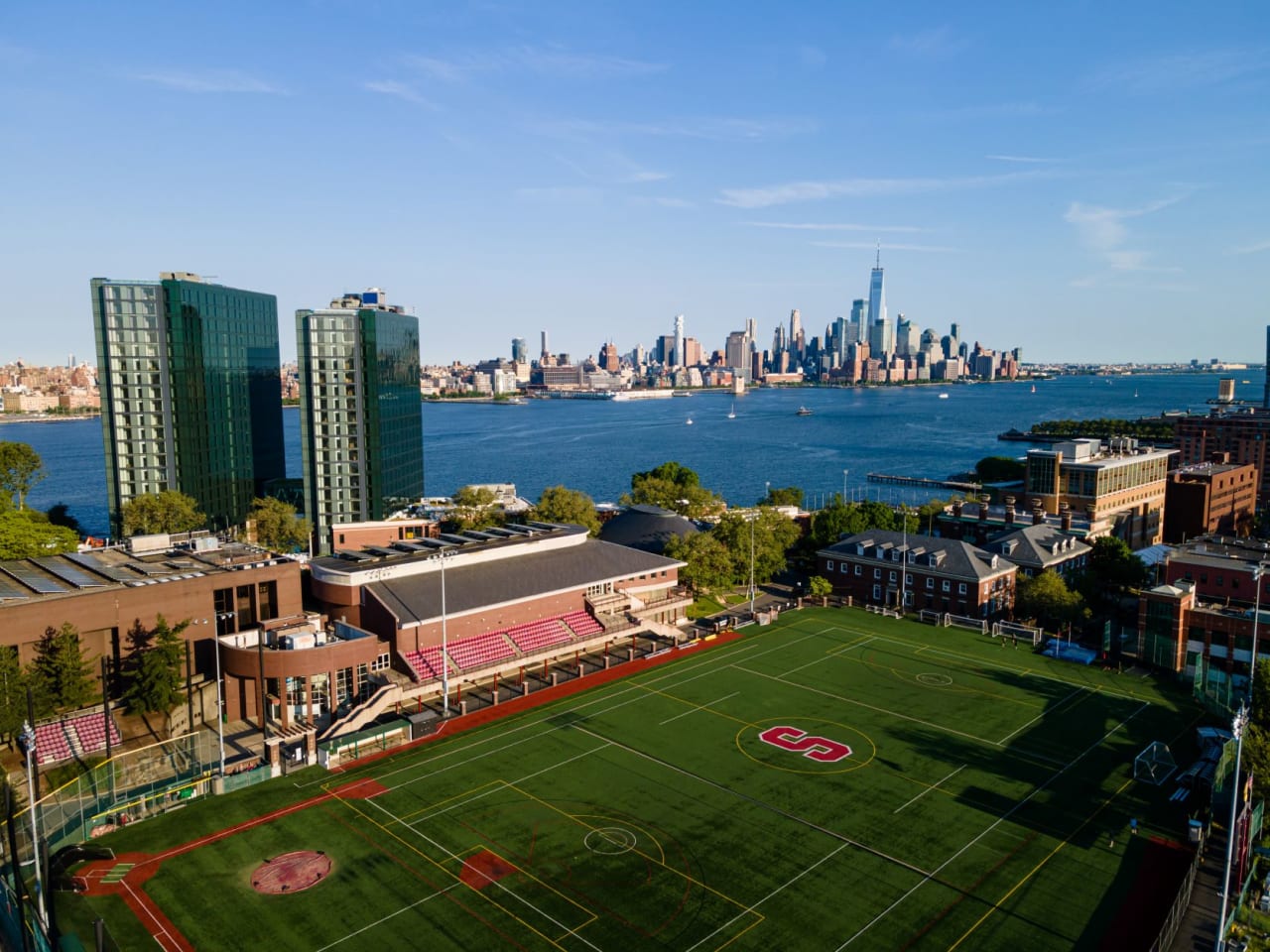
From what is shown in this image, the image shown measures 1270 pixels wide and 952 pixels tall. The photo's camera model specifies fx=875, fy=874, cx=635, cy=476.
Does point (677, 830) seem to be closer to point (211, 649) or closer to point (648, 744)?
point (648, 744)

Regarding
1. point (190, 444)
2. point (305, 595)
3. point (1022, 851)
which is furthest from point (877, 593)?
point (190, 444)

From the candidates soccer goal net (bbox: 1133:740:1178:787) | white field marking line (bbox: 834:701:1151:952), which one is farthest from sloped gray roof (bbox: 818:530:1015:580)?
soccer goal net (bbox: 1133:740:1178:787)

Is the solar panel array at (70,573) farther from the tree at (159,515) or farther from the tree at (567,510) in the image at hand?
the tree at (567,510)

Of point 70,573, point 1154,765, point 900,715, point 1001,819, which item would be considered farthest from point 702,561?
point 70,573

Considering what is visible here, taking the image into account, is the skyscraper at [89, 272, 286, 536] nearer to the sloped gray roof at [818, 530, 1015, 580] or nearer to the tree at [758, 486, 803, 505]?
the tree at [758, 486, 803, 505]

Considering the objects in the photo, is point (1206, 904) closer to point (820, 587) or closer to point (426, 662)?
point (426, 662)

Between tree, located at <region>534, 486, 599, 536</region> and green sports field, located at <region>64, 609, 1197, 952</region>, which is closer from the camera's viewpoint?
green sports field, located at <region>64, 609, 1197, 952</region>

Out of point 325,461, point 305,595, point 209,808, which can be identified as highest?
point 325,461
